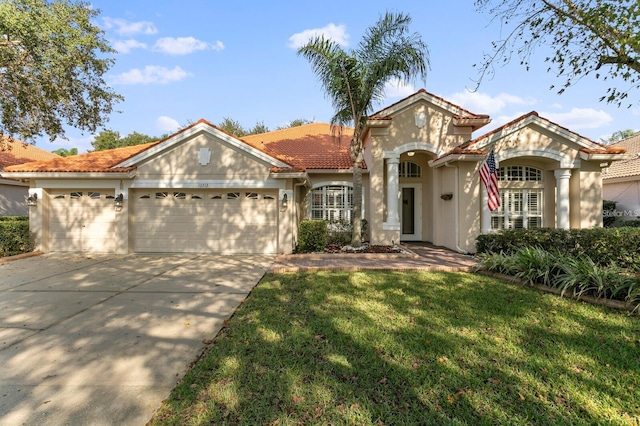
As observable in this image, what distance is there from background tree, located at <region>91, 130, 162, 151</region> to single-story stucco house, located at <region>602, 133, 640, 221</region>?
134 feet

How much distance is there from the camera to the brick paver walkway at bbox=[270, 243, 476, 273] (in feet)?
27.4

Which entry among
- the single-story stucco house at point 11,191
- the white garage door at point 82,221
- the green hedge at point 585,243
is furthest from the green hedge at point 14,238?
the green hedge at point 585,243

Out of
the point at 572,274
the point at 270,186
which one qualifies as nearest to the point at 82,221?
the point at 270,186

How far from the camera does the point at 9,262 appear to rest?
986 cm

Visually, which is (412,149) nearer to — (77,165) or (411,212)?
(411,212)

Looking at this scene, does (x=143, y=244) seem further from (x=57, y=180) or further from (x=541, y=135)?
(x=541, y=135)

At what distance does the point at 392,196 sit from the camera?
12273 millimetres

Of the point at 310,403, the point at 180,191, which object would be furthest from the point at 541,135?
Answer: the point at 180,191

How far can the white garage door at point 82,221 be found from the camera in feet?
38.2

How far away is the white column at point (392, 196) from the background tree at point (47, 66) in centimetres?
1264

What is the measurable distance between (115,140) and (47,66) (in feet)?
91.7

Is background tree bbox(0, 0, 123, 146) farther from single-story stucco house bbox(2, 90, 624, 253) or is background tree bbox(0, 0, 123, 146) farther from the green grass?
the green grass

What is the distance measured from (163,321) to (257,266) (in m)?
4.27

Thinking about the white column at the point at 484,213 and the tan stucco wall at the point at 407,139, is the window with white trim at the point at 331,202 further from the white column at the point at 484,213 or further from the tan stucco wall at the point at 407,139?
the white column at the point at 484,213
